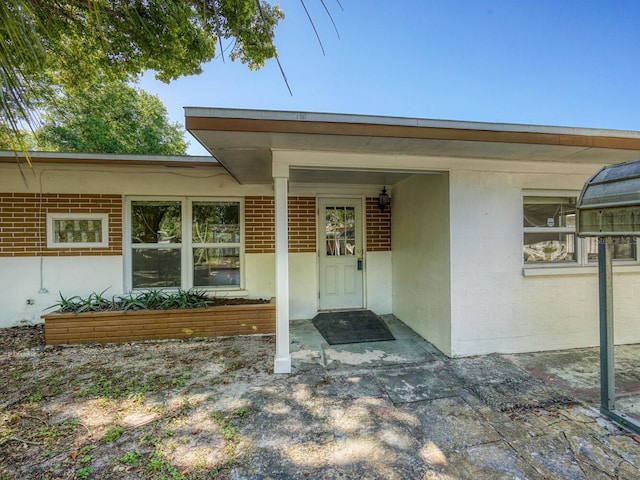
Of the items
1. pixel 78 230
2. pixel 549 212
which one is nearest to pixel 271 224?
pixel 78 230

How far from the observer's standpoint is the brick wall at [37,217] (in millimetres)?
4406

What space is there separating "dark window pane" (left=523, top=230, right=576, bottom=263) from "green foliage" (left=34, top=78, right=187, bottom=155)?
41.2 feet

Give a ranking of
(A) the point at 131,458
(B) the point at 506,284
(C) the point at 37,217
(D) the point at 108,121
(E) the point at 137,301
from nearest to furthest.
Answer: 1. (A) the point at 131,458
2. (B) the point at 506,284
3. (E) the point at 137,301
4. (C) the point at 37,217
5. (D) the point at 108,121

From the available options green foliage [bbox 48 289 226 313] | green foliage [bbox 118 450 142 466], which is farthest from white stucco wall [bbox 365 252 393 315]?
green foliage [bbox 118 450 142 466]

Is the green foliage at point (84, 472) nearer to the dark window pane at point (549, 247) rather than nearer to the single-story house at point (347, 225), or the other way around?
the single-story house at point (347, 225)

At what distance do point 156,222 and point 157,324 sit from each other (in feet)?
5.70

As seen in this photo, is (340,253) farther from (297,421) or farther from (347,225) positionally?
(297,421)

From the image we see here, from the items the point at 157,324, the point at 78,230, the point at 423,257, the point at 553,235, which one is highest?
the point at 78,230

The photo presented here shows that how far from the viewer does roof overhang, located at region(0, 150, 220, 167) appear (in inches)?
149

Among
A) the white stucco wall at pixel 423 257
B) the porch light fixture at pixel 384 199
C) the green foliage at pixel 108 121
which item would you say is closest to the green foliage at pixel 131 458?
the white stucco wall at pixel 423 257

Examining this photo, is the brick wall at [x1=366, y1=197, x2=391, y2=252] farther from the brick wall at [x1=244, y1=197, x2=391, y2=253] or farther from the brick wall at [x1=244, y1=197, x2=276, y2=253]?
the brick wall at [x1=244, y1=197, x2=276, y2=253]

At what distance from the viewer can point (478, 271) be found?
11.6ft

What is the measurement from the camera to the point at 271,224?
5094 millimetres

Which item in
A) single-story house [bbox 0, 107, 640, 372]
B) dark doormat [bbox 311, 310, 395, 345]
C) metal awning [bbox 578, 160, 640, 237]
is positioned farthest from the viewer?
dark doormat [bbox 311, 310, 395, 345]
